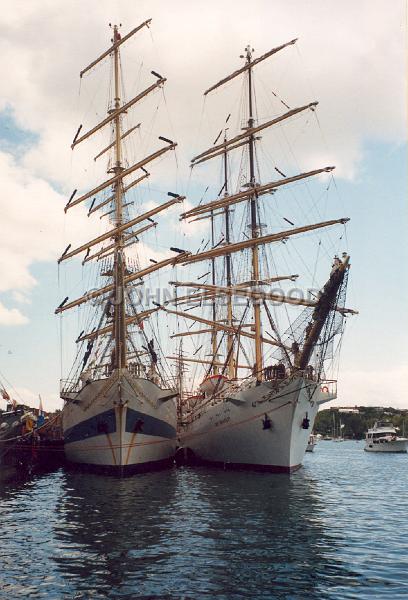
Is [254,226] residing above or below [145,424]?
above

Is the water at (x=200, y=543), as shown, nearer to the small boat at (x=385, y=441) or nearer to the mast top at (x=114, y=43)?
the mast top at (x=114, y=43)

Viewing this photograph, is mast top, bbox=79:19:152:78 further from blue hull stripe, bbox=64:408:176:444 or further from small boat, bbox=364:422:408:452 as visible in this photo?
small boat, bbox=364:422:408:452

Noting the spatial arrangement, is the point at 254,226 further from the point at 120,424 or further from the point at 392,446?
the point at 392,446

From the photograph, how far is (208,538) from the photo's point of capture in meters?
14.9

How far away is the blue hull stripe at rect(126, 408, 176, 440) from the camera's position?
30.0 m

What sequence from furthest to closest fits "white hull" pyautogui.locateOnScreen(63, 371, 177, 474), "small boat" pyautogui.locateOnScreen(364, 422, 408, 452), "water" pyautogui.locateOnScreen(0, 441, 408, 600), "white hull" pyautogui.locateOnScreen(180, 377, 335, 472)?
1. "small boat" pyautogui.locateOnScreen(364, 422, 408, 452)
2. "white hull" pyautogui.locateOnScreen(180, 377, 335, 472)
3. "white hull" pyautogui.locateOnScreen(63, 371, 177, 474)
4. "water" pyautogui.locateOnScreen(0, 441, 408, 600)

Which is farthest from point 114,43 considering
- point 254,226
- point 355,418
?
point 355,418

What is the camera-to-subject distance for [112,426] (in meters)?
29.9

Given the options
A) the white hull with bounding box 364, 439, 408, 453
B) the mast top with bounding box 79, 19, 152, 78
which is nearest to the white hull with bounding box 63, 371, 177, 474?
the mast top with bounding box 79, 19, 152, 78

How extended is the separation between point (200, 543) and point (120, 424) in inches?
622

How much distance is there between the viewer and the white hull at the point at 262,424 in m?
30.4

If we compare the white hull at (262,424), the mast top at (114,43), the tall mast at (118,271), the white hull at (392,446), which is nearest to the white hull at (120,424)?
the tall mast at (118,271)

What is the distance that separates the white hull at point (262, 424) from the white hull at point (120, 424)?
349 centimetres

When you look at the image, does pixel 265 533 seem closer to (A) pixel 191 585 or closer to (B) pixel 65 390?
(A) pixel 191 585
